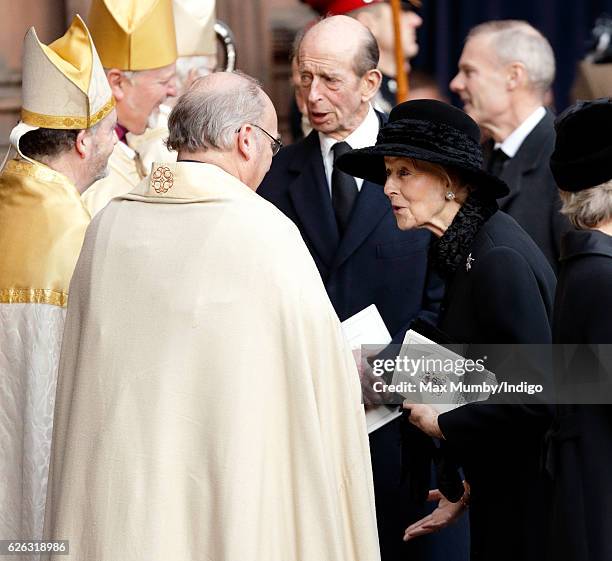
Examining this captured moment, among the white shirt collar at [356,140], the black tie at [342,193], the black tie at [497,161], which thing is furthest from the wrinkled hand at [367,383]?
the black tie at [497,161]

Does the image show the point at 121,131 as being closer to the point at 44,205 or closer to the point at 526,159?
the point at 44,205

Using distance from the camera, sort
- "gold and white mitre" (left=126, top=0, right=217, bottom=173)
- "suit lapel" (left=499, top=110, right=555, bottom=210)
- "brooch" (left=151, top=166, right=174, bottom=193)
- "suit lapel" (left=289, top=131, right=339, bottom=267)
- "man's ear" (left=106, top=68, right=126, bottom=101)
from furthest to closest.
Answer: "gold and white mitre" (left=126, top=0, right=217, bottom=173)
"suit lapel" (left=499, top=110, right=555, bottom=210)
"man's ear" (left=106, top=68, right=126, bottom=101)
"suit lapel" (left=289, top=131, right=339, bottom=267)
"brooch" (left=151, top=166, right=174, bottom=193)

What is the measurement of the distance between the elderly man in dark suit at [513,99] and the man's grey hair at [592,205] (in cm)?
207

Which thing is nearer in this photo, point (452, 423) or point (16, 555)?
point (452, 423)

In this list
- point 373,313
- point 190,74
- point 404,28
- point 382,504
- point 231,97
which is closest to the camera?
point 231,97

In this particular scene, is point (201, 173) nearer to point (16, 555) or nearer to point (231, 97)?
point (231, 97)

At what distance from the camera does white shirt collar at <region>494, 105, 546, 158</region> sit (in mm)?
5660

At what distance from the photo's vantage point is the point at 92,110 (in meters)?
4.12

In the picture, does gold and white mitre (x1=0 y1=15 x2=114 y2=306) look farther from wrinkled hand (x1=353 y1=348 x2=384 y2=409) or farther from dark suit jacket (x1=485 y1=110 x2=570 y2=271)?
dark suit jacket (x1=485 y1=110 x2=570 y2=271)

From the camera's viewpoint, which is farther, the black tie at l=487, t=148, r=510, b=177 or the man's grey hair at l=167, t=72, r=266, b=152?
the black tie at l=487, t=148, r=510, b=177

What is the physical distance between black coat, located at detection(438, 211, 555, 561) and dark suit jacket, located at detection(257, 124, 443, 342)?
724 mm

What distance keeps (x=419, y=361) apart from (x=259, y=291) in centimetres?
57

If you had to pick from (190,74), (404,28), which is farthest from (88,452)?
(404,28)

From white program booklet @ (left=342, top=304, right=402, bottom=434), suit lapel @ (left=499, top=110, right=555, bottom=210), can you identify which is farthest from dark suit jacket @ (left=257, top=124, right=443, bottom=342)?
suit lapel @ (left=499, top=110, right=555, bottom=210)
